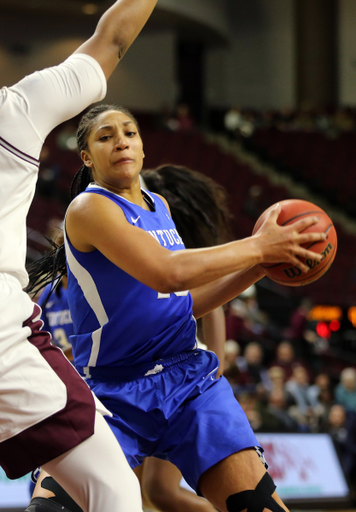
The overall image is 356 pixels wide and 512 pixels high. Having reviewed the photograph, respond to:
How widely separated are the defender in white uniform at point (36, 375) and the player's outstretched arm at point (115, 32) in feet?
0.62

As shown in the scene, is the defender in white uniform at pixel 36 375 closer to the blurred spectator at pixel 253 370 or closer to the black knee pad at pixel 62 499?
the black knee pad at pixel 62 499

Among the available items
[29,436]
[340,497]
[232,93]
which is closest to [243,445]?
[29,436]

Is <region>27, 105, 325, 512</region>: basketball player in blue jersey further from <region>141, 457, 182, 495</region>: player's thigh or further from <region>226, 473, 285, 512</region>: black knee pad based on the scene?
<region>141, 457, 182, 495</region>: player's thigh

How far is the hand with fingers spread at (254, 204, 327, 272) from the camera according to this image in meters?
1.85

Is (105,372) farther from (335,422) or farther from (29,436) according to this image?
(335,422)

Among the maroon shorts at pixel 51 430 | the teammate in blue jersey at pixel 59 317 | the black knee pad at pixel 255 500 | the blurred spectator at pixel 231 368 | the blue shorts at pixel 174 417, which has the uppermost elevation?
the maroon shorts at pixel 51 430

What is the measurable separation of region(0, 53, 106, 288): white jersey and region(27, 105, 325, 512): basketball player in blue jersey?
0.33 meters

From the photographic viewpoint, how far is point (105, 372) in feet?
7.21

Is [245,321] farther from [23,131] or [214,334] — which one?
[23,131]

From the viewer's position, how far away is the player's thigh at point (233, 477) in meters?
1.99

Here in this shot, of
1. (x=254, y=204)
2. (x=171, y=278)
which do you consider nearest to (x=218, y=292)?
(x=171, y=278)

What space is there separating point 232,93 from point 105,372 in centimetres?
1890

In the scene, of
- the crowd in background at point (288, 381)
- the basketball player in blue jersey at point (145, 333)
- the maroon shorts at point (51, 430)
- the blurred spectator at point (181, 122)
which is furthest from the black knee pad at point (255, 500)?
the blurred spectator at point (181, 122)

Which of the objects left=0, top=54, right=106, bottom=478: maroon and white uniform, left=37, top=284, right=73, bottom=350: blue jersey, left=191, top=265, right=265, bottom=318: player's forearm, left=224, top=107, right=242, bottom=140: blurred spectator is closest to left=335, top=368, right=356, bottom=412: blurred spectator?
left=37, top=284, right=73, bottom=350: blue jersey
